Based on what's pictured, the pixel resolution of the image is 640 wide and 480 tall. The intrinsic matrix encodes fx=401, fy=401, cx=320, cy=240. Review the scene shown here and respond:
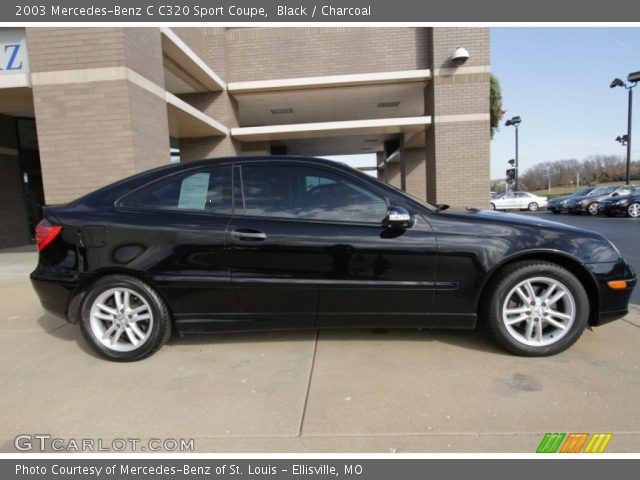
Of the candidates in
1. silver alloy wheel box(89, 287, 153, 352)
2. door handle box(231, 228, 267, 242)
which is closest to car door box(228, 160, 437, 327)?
door handle box(231, 228, 267, 242)

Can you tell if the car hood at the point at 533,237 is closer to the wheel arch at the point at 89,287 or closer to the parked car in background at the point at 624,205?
the wheel arch at the point at 89,287

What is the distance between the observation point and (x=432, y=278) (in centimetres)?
308

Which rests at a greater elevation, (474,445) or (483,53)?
(483,53)

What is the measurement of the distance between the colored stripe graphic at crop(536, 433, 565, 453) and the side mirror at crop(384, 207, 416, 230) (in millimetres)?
1554

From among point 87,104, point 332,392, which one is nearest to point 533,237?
point 332,392

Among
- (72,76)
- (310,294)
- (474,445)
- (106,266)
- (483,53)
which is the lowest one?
(474,445)

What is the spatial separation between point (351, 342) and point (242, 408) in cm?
122

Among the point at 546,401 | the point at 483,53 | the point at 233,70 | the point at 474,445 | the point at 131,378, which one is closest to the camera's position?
the point at 474,445

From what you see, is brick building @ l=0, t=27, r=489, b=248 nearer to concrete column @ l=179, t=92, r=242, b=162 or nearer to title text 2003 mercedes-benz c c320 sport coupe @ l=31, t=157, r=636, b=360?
concrete column @ l=179, t=92, r=242, b=162

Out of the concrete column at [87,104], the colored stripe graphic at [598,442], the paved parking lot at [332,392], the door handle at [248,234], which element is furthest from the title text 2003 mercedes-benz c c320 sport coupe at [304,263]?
the concrete column at [87,104]

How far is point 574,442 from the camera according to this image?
2.17m

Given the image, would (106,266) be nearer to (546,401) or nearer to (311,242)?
(311,242)

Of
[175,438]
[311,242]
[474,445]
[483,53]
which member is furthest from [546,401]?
[483,53]

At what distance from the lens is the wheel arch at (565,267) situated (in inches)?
120
